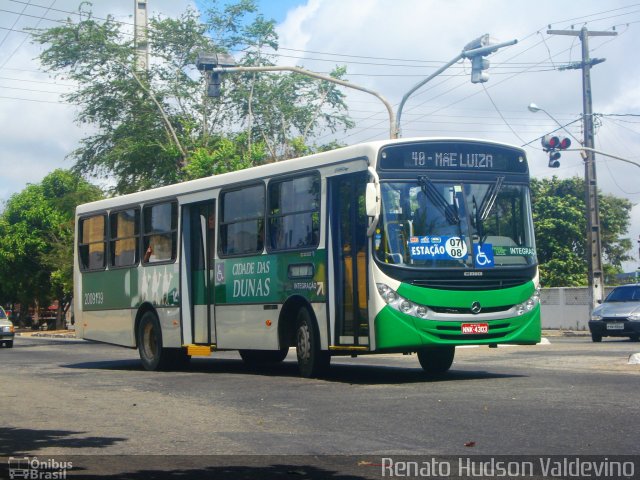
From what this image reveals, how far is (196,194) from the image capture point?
19.4 m

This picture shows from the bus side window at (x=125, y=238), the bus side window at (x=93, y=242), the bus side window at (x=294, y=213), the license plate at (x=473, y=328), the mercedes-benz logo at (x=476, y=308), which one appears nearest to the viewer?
the license plate at (x=473, y=328)

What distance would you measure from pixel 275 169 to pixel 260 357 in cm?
492

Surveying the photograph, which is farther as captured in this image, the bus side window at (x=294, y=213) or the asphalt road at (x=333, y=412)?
the bus side window at (x=294, y=213)

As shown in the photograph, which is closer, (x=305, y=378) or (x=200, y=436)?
(x=200, y=436)

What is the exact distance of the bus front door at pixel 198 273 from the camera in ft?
62.1

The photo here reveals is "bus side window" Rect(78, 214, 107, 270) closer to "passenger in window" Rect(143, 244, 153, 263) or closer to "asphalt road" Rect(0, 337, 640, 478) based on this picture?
"passenger in window" Rect(143, 244, 153, 263)

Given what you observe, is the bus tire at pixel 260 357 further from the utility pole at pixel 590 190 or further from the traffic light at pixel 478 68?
the utility pole at pixel 590 190

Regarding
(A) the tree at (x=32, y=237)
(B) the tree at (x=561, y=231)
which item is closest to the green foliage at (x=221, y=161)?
(B) the tree at (x=561, y=231)

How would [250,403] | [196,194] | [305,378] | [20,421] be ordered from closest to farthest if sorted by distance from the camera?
[20,421] → [250,403] → [305,378] → [196,194]

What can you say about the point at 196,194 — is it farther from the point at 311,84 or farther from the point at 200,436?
the point at 311,84

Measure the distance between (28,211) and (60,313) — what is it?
8.31 meters

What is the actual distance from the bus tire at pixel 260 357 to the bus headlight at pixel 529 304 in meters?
6.04

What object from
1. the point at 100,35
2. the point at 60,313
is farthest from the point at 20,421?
the point at 60,313

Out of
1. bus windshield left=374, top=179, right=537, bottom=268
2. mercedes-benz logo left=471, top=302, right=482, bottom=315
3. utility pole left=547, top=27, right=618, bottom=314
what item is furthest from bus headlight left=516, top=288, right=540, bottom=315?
A: utility pole left=547, top=27, right=618, bottom=314
